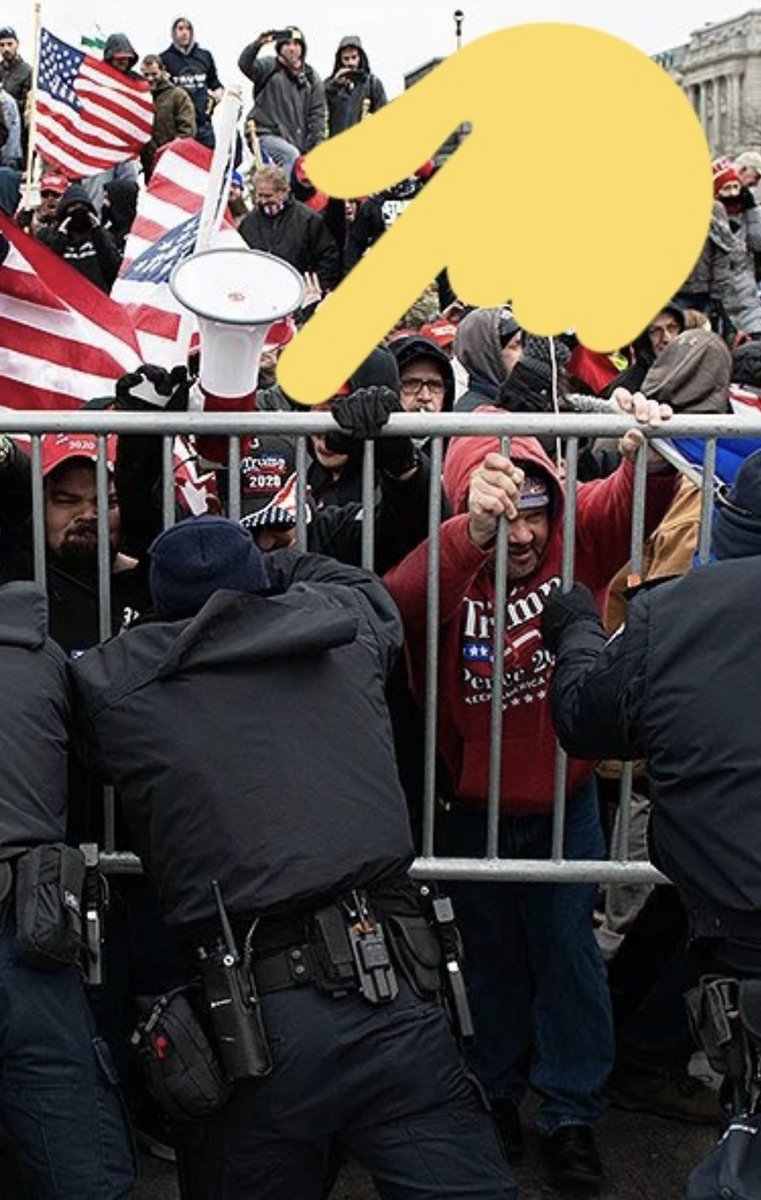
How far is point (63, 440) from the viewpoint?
396cm

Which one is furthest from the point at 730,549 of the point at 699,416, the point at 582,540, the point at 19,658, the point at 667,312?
the point at 667,312

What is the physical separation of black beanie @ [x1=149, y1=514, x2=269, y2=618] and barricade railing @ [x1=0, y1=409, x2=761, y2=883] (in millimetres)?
426

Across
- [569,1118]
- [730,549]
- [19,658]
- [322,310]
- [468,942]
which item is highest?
[322,310]

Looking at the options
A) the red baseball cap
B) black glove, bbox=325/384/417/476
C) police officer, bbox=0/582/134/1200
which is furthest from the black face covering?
police officer, bbox=0/582/134/1200

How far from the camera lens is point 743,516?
3.08 metres

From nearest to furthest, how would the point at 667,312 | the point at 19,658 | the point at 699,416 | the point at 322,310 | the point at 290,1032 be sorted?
the point at 322,310, the point at 290,1032, the point at 19,658, the point at 699,416, the point at 667,312

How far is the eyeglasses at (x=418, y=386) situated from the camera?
530 centimetres

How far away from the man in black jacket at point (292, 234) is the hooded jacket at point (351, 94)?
267 centimetres

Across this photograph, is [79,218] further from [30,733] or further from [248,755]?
[248,755]

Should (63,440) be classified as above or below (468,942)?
above

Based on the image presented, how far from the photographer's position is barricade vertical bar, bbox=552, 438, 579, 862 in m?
3.70

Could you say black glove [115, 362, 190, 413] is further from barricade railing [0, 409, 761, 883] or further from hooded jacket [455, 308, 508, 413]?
hooded jacket [455, 308, 508, 413]

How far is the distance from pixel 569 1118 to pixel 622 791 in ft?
2.86

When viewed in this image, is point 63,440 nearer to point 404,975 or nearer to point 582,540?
point 582,540
